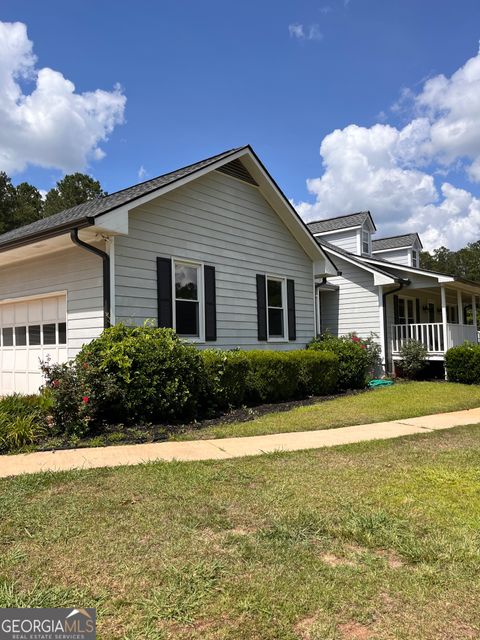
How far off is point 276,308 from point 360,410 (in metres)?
4.42

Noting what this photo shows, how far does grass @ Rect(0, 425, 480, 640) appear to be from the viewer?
2.28 meters

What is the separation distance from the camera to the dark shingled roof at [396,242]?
2395 cm

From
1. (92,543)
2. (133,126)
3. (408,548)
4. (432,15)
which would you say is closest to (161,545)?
(92,543)

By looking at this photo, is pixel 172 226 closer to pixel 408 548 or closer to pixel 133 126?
→ pixel 133 126

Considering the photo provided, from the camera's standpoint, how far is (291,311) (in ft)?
42.6

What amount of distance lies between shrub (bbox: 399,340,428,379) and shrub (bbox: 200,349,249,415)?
322 inches

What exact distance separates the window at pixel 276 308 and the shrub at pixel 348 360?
1.15m

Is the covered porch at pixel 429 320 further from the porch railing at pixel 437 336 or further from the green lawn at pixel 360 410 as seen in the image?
the green lawn at pixel 360 410

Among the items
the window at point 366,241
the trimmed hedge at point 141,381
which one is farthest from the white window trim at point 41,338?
the window at point 366,241

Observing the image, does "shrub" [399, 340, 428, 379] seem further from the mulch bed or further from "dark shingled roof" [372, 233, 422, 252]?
"dark shingled roof" [372, 233, 422, 252]

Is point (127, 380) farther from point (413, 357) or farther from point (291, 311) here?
point (413, 357)

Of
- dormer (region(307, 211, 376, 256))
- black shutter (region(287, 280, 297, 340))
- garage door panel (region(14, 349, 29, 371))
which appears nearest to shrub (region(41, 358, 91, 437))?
garage door panel (region(14, 349, 29, 371))

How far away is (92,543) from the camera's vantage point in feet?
10.1

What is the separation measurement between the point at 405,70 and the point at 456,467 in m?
12.6
